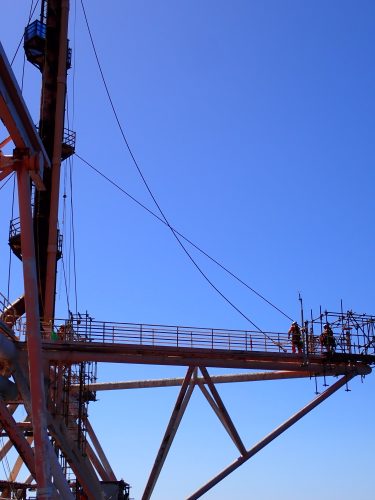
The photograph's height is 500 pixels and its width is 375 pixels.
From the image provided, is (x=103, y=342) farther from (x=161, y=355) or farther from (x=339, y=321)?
(x=339, y=321)

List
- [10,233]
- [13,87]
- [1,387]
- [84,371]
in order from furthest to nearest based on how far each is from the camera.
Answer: [10,233]
[84,371]
[1,387]
[13,87]

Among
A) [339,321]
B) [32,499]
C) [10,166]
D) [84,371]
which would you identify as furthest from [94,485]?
[10,166]

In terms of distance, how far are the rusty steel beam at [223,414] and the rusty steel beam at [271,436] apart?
499mm

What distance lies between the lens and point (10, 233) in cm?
3959

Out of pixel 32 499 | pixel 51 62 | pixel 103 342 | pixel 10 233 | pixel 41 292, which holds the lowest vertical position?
pixel 32 499

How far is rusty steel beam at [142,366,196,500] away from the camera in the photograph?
32.0m

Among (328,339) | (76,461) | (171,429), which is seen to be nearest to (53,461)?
(171,429)

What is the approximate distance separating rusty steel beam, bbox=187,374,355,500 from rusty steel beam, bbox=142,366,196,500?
177cm

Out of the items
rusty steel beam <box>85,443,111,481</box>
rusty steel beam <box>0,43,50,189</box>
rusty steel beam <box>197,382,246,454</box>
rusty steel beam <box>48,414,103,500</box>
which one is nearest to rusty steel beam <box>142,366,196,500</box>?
rusty steel beam <box>197,382,246,454</box>

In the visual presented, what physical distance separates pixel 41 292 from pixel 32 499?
34.5 ft

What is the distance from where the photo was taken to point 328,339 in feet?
112

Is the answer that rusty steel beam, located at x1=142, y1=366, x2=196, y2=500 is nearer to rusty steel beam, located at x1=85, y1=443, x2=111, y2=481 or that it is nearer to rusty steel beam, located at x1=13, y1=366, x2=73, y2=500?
rusty steel beam, located at x1=13, y1=366, x2=73, y2=500

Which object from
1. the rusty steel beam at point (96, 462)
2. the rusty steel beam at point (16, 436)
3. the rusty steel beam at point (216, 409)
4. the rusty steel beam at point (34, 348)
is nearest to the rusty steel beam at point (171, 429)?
the rusty steel beam at point (216, 409)

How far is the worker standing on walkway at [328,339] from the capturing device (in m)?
34.2
